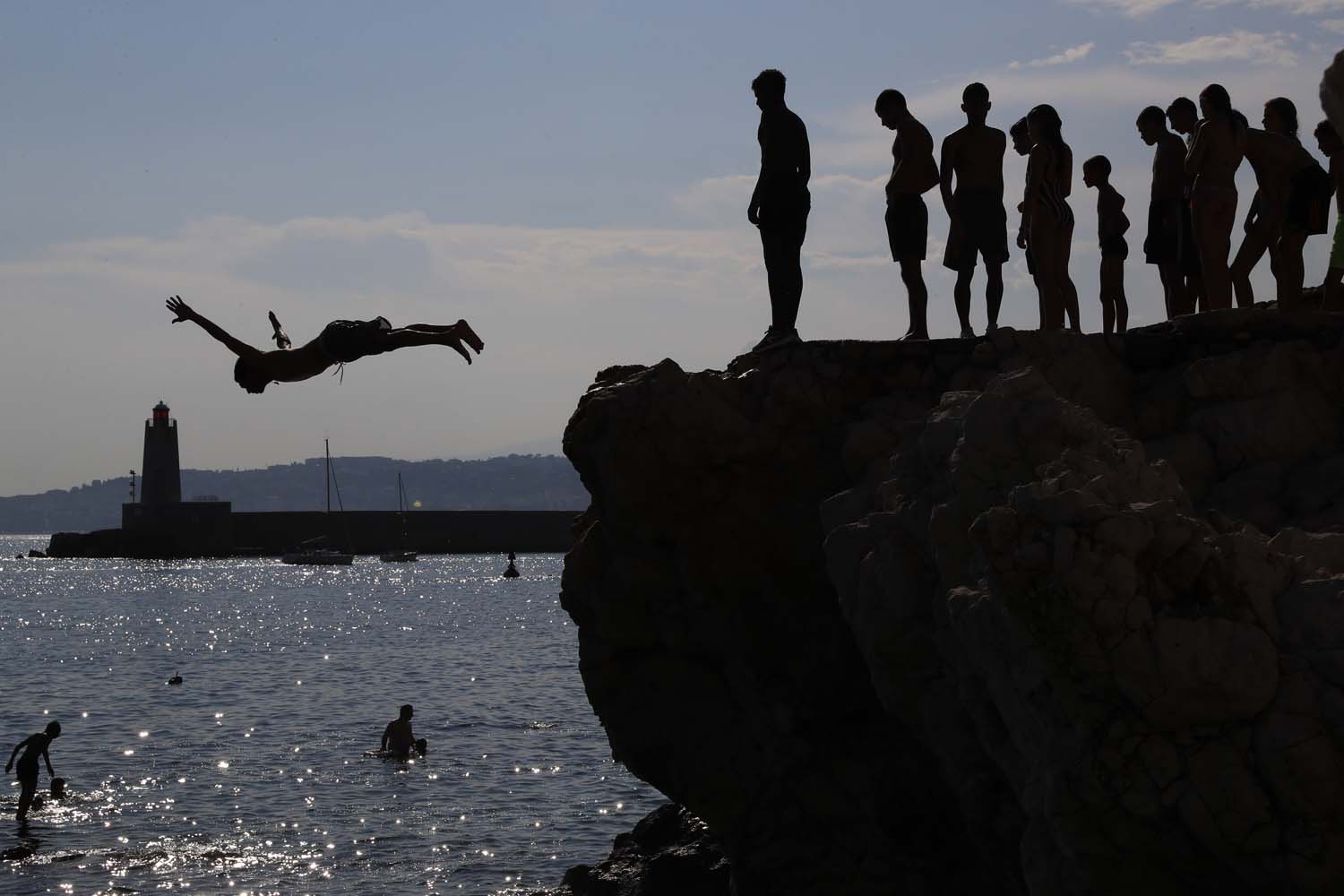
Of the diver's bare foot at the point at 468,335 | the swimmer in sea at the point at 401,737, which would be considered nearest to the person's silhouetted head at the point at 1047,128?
the diver's bare foot at the point at 468,335

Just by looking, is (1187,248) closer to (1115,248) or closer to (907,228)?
(1115,248)

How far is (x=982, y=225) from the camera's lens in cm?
1248

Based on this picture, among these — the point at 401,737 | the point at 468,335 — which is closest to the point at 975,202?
the point at 468,335

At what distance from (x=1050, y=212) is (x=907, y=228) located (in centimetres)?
116

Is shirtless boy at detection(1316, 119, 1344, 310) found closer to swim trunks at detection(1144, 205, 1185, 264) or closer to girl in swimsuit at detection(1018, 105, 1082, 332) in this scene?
swim trunks at detection(1144, 205, 1185, 264)

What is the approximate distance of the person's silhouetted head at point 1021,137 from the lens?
12.9m

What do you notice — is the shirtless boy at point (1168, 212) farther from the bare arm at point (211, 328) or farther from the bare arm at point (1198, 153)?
the bare arm at point (211, 328)

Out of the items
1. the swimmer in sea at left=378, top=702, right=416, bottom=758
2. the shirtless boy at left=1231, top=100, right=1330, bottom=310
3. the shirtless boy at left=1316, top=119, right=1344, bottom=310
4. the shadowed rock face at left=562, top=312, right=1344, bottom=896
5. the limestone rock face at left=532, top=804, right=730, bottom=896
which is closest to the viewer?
the shadowed rock face at left=562, top=312, right=1344, bottom=896

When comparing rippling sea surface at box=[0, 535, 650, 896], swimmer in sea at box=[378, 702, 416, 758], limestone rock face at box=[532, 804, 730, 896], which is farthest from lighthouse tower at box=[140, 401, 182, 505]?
limestone rock face at box=[532, 804, 730, 896]

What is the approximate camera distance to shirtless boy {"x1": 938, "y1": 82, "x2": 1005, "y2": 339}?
12297 millimetres

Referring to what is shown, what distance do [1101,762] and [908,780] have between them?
15.1ft

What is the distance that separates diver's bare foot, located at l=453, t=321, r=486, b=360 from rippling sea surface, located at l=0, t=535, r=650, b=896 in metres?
9.50

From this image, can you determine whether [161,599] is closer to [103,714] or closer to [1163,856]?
[103,714]

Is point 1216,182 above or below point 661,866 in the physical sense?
above
